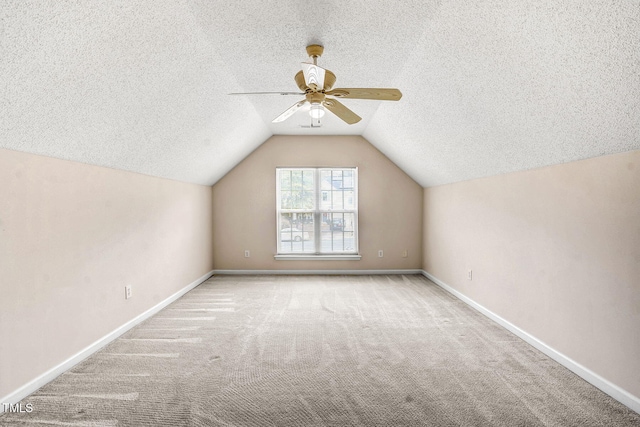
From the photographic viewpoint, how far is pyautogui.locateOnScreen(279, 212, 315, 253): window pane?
224 inches

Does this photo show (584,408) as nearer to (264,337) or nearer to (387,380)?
(387,380)

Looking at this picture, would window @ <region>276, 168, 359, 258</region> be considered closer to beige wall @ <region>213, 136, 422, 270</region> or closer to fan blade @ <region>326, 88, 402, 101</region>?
beige wall @ <region>213, 136, 422, 270</region>

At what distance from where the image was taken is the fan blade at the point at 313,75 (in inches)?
77.9

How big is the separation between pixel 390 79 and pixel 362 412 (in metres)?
2.67

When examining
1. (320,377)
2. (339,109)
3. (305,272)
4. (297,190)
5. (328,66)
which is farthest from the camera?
(297,190)

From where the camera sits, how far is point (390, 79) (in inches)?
118

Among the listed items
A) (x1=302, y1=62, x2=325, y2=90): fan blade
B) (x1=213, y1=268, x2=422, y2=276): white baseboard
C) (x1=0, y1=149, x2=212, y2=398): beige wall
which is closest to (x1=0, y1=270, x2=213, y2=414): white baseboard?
(x1=0, y1=149, x2=212, y2=398): beige wall

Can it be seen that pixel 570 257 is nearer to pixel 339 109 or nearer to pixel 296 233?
pixel 339 109

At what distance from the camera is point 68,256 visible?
242cm

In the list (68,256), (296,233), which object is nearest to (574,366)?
(68,256)

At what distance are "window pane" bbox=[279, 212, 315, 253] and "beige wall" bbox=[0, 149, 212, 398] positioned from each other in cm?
217

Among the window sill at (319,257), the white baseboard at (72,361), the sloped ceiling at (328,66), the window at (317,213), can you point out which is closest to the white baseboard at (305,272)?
the window sill at (319,257)

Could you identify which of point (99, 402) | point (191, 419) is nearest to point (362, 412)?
point (191, 419)

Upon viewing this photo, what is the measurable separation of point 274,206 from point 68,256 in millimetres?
3382
